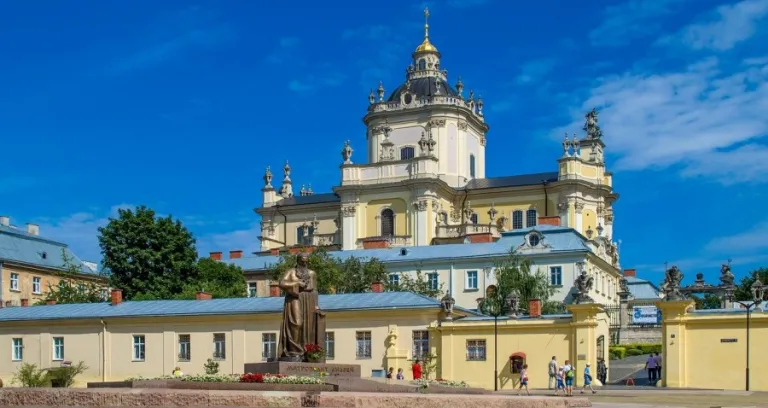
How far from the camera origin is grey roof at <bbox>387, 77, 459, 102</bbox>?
97.4m

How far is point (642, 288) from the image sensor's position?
90.9 meters

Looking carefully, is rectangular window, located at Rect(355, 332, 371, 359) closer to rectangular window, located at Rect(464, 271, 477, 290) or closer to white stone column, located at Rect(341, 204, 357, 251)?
rectangular window, located at Rect(464, 271, 477, 290)

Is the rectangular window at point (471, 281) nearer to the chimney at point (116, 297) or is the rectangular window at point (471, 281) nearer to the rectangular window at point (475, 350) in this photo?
the chimney at point (116, 297)

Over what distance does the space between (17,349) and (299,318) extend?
2824cm

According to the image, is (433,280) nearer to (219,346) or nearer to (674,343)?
(219,346)

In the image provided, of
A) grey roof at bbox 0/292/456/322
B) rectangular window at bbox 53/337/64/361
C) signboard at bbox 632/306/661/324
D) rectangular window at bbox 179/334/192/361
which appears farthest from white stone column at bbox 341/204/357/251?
rectangular window at bbox 179/334/192/361

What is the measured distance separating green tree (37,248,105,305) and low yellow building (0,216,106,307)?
0.19 meters

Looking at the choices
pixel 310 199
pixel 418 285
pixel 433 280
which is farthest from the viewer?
pixel 310 199

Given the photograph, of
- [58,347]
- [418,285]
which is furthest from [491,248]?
[58,347]

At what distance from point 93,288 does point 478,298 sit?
23726mm

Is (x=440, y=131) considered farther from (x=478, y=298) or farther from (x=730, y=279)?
(x=730, y=279)

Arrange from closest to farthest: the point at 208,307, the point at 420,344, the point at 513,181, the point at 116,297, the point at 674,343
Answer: the point at 674,343 → the point at 420,344 → the point at 208,307 → the point at 116,297 → the point at 513,181

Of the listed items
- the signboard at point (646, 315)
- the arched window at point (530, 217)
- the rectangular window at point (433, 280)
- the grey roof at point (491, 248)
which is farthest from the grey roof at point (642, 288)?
the signboard at point (646, 315)

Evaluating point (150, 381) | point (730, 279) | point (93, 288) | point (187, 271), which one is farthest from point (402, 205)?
point (150, 381)
